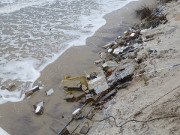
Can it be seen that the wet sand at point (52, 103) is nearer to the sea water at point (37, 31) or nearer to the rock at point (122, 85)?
the sea water at point (37, 31)

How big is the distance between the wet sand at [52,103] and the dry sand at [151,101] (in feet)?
3.94

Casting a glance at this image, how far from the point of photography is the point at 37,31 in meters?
9.84

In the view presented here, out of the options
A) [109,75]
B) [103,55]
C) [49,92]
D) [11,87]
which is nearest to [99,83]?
[109,75]

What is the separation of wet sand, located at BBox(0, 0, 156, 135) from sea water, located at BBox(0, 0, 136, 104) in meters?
0.40

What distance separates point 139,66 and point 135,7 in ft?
27.6

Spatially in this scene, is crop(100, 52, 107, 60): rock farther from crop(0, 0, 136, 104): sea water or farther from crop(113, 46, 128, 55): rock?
crop(0, 0, 136, 104): sea water

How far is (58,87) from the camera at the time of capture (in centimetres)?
585

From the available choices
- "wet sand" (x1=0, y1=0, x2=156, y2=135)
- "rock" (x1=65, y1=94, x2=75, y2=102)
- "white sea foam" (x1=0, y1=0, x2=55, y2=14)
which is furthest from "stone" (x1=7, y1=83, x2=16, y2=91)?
"white sea foam" (x1=0, y1=0, x2=55, y2=14)

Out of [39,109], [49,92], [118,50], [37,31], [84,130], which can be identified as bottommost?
[84,130]

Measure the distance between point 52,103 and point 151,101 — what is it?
2963 mm

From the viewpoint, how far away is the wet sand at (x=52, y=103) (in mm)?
4652

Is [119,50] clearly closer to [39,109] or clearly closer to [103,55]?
[103,55]

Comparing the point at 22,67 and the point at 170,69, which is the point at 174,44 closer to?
the point at 170,69

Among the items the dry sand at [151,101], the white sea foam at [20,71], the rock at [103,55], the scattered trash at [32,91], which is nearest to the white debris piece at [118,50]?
the rock at [103,55]
